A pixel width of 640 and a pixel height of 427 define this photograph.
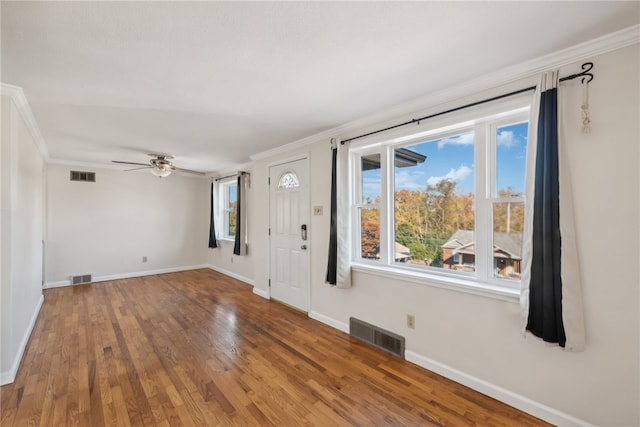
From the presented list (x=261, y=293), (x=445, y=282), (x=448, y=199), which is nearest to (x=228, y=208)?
(x=261, y=293)

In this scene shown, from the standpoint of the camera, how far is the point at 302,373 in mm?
2383

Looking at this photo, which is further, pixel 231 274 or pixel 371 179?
pixel 231 274

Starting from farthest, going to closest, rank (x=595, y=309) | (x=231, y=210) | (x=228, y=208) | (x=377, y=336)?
(x=228, y=208) < (x=231, y=210) < (x=377, y=336) < (x=595, y=309)

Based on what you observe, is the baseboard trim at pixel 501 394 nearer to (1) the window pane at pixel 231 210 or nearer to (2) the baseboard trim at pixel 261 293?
(2) the baseboard trim at pixel 261 293

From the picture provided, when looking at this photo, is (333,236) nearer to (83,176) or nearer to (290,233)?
(290,233)

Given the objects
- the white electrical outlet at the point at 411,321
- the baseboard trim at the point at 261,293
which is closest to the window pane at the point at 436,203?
the white electrical outlet at the point at 411,321

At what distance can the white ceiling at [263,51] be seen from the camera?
1.42 m

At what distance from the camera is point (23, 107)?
2539mm

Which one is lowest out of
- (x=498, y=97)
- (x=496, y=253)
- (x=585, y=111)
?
(x=496, y=253)

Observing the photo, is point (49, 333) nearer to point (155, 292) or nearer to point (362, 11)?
point (155, 292)

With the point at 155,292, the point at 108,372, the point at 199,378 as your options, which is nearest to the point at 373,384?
the point at 199,378

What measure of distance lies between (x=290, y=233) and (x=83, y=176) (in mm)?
4602

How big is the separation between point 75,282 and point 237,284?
3.13m

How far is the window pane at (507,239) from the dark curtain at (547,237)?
298mm
